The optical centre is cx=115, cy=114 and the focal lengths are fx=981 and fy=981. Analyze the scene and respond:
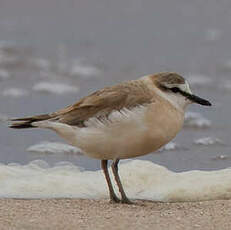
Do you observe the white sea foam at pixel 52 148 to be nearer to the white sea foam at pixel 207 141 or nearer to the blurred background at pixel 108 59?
the blurred background at pixel 108 59

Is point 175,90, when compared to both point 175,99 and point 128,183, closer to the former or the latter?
point 175,99

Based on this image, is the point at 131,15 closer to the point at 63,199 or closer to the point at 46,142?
the point at 46,142

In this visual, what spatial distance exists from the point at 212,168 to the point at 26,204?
2126mm

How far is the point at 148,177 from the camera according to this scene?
781cm

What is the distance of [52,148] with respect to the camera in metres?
9.02

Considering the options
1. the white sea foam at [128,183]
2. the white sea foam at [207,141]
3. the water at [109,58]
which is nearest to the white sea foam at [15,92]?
the water at [109,58]

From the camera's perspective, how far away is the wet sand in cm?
619

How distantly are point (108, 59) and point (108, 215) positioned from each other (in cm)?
642

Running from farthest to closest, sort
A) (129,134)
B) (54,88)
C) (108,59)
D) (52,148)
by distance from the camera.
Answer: (108,59), (54,88), (52,148), (129,134)

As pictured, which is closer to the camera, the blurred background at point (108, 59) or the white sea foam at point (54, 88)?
the blurred background at point (108, 59)

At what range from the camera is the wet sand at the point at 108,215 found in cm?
619

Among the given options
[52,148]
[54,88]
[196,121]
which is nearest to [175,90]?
[52,148]

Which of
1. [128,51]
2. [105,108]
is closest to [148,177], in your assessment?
[105,108]

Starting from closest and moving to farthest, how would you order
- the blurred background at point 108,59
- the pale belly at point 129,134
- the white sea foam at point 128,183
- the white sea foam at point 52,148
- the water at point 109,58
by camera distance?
the pale belly at point 129,134 → the white sea foam at point 128,183 → the white sea foam at point 52,148 → the blurred background at point 108,59 → the water at point 109,58
